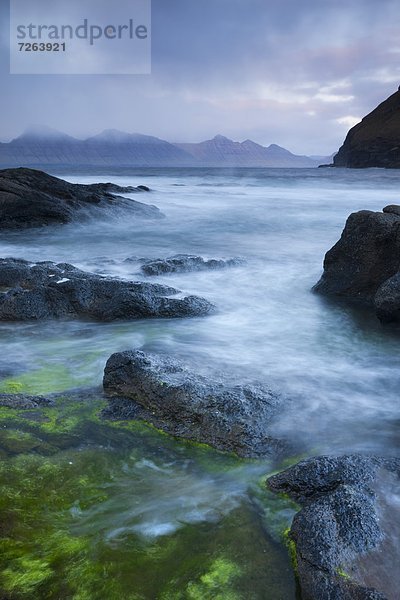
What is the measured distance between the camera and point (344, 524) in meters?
2.42

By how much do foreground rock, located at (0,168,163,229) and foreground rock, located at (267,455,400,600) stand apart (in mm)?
12824

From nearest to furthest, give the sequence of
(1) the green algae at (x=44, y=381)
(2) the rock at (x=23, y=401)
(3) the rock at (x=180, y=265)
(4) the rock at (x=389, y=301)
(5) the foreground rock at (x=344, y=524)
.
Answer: (5) the foreground rock at (x=344, y=524) < (2) the rock at (x=23, y=401) < (1) the green algae at (x=44, y=381) < (4) the rock at (x=389, y=301) < (3) the rock at (x=180, y=265)

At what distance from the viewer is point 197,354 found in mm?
5250

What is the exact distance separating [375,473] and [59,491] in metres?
1.77

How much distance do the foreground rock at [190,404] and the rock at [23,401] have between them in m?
0.50

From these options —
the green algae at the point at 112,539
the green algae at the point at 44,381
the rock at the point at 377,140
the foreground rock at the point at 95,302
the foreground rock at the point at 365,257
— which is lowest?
the green algae at the point at 112,539

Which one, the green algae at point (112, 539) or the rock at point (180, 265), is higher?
the rock at point (180, 265)

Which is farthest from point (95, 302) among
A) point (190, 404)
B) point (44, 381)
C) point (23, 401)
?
point (190, 404)

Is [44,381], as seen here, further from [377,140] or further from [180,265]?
[377,140]

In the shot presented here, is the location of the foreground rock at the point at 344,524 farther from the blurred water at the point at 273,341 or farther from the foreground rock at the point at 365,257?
the foreground rock at the point at 365,257

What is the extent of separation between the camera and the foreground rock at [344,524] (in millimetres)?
2201

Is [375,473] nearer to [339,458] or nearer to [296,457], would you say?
[339,458]

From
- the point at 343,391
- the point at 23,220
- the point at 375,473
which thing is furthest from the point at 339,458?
the point at 23,220

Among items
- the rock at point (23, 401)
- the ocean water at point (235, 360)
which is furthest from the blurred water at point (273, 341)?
the rock at point (23, 401)
